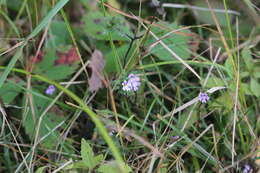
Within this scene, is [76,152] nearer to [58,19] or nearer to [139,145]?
[139,145]

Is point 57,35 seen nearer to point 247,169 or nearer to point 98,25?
point 98,25

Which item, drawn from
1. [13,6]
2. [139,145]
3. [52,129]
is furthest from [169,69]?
[13,6]

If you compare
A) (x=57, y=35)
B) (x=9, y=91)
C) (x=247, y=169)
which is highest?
(x=57, y=35)

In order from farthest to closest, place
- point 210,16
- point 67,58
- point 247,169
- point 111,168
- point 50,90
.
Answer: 1. point 210,16
2. point 67,58
3. point 50,90
4. point 247,169
5. point 111,168

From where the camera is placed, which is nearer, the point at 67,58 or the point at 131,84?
the point at 131,84

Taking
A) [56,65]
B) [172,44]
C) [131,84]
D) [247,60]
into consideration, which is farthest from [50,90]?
[247,60]

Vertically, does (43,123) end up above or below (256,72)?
below

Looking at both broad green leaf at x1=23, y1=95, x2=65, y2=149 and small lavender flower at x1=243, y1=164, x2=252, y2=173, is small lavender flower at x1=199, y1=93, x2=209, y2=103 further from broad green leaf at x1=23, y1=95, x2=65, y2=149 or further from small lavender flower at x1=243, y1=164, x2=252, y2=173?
broad green leaf at x1=23, y1=95, x2=65, y2=149
